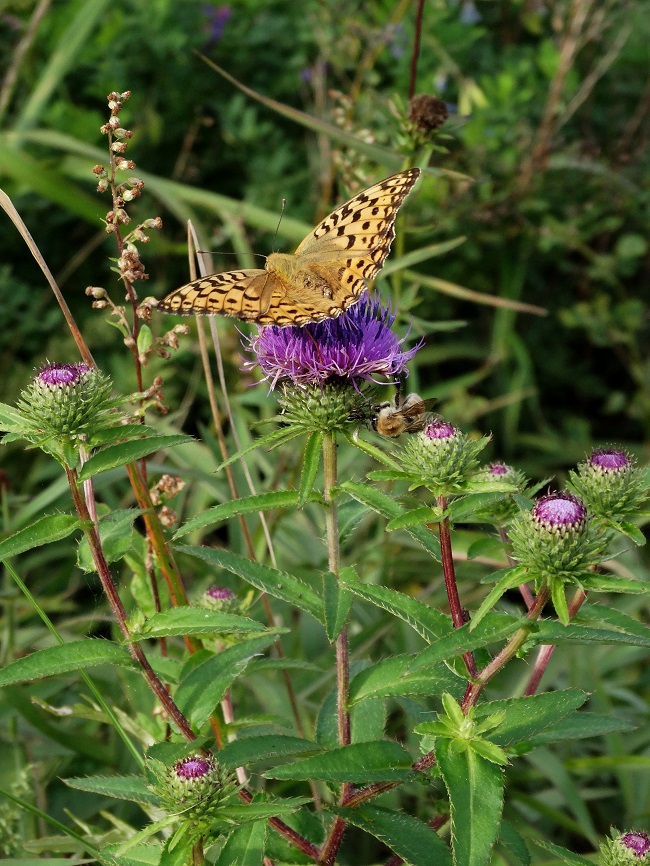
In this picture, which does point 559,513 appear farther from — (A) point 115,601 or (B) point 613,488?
(A) point 115,601

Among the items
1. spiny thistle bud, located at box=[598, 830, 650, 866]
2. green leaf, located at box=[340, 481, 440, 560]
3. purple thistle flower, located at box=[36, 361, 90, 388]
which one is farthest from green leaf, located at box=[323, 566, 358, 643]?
spiny thistle bud, located at box=[598, 830, 650, 866]

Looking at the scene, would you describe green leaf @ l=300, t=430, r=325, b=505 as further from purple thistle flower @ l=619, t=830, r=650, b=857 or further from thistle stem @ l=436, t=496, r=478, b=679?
purple thistle flower @ l=619, t=830, r=650, b=857

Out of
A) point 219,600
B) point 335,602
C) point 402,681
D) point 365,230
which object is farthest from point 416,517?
point 365,230

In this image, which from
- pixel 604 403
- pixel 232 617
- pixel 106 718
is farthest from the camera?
pixel 604 403

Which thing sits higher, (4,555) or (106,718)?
(4,555)

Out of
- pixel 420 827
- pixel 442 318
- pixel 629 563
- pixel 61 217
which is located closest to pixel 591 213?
pixel 442 318

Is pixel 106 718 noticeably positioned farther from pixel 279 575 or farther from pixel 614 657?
pixel 614 657

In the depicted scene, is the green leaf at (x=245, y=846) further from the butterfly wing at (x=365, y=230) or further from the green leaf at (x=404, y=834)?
the butterfly wing at (x=365, y=230)
